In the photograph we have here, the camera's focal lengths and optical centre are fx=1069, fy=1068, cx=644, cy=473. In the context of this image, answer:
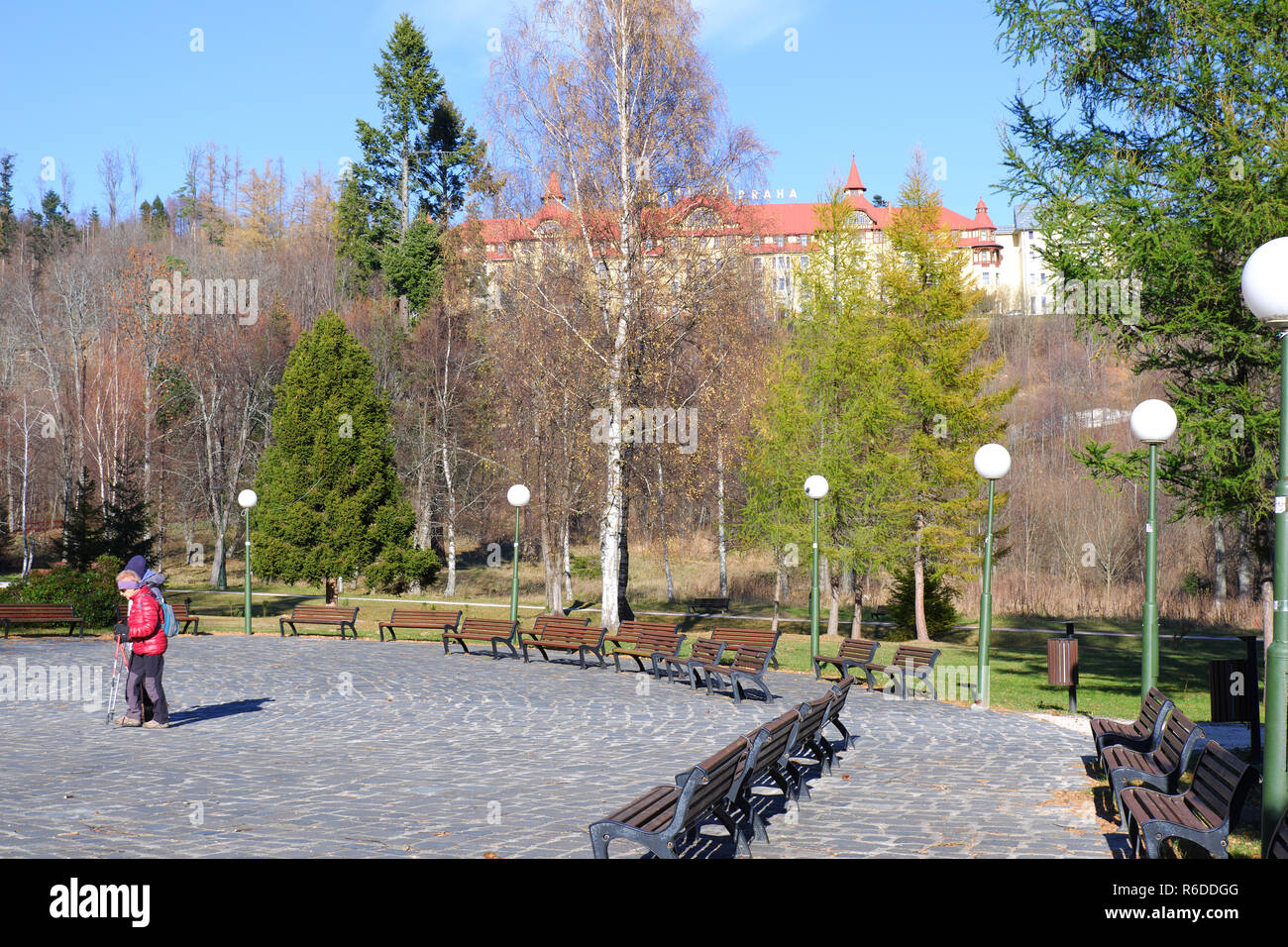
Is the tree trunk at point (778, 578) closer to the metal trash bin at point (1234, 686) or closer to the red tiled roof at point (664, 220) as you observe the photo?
the red tiled roof at point (664, 220)

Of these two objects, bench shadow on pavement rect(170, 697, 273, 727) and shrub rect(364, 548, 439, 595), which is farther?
shrub rect(364, 548, 439, 595)

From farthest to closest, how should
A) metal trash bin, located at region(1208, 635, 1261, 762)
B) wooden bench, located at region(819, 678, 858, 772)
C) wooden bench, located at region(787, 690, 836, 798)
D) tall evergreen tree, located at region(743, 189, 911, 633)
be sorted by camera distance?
1. tall evergreen tree, located at region(743, 189, 911, 633)
2. metal trash bin, located at region(1208, 635, 1261, 762)
3. wooden bench, located at region(819, 678, 858, 772)
4. wooden bench, located at region(787, 690, 836, 798)

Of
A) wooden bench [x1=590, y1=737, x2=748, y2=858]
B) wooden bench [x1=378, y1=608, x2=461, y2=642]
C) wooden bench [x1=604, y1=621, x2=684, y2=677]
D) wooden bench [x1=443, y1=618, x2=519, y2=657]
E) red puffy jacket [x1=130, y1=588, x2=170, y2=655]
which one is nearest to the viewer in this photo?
wooden bench [x1=590, y1=737, x2=748, y2=858]

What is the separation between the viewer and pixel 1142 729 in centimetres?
933

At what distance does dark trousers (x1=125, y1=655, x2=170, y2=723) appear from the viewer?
12.3 metres

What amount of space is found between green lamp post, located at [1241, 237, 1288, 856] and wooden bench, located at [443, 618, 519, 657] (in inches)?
616

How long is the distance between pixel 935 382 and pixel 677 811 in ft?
87.1

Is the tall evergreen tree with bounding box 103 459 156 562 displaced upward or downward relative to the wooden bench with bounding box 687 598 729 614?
upward

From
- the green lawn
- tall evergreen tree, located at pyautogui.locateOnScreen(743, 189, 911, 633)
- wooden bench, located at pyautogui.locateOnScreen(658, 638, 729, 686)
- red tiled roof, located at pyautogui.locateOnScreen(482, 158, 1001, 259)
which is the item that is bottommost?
the green lawn

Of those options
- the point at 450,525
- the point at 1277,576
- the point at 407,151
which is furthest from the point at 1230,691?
the point at 407,151

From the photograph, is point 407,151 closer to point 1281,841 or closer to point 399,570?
point 399,570

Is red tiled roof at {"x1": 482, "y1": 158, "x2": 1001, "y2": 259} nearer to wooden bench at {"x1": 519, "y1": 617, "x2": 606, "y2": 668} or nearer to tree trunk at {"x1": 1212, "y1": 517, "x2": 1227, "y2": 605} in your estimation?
wooden bench at {"x1": 519, "y1": 617, "x2": 606, "y2": 668}

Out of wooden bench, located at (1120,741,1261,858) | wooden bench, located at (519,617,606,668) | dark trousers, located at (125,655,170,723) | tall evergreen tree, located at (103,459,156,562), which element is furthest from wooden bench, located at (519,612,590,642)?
tall evergreen tree, located at (103,459,156,562)
